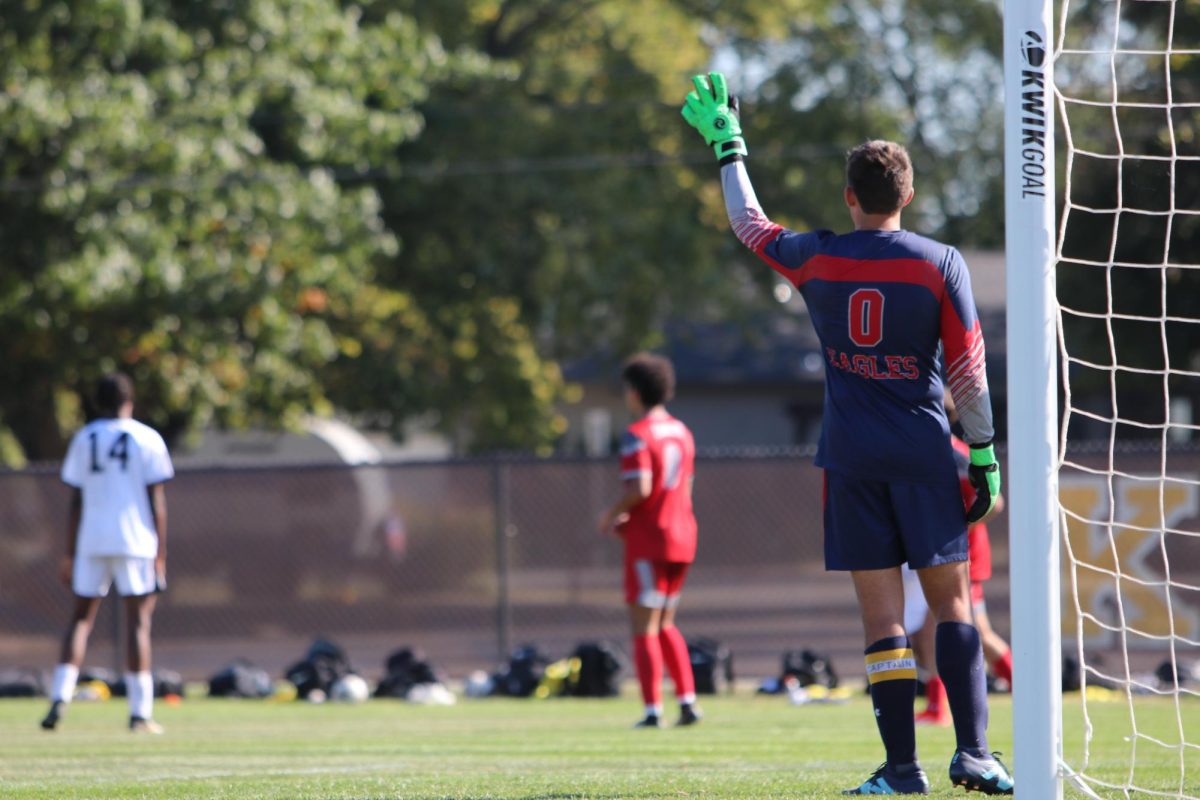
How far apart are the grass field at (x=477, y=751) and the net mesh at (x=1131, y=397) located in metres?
0.26

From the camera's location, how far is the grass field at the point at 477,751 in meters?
5.88

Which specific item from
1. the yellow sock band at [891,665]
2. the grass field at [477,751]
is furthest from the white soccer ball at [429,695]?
the yellow sock band at [891,665]

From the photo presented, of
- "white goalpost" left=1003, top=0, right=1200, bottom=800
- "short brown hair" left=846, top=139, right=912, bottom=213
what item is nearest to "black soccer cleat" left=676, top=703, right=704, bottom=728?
"white goalpost" left=1003, top=0, right=1200, bottom=800

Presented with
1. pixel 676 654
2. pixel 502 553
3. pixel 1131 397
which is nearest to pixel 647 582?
pixel 676 654

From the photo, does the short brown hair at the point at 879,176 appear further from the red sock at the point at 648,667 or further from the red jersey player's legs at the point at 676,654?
the red sock at the point at 648,667

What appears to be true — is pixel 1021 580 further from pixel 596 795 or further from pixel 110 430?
pixel 110 430

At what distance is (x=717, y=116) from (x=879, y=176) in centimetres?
64

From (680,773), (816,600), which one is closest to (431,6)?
(816,600)

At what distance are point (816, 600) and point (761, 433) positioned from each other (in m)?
22.7

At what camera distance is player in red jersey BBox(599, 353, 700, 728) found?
962cm

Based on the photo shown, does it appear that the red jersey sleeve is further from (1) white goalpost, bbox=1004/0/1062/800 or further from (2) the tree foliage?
(2) the tree foliage

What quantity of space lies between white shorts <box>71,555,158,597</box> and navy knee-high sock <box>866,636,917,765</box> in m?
5.81

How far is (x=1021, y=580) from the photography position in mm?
4457

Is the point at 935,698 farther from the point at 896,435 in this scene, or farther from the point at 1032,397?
the point at 1032,397
